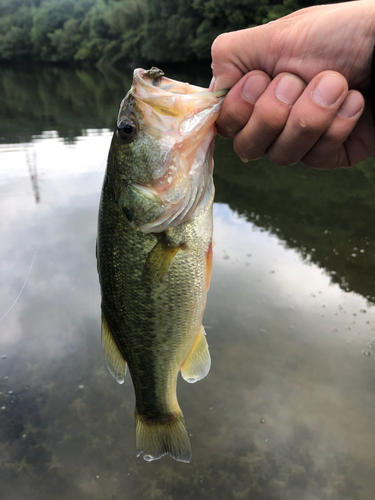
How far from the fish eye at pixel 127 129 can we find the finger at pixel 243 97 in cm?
40

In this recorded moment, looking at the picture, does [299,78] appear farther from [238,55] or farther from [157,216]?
[157,216]

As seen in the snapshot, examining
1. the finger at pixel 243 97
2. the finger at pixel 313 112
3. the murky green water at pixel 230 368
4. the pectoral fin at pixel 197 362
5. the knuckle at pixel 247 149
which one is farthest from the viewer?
the murky green water at pixel 230 368

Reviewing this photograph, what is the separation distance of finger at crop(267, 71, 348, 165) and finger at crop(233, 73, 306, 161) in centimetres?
3

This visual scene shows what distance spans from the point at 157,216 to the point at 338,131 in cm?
87

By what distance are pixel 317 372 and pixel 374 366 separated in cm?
60

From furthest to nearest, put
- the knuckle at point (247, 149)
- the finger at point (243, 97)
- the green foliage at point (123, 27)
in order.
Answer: the green foliage at point (123, 27) → the knuckle at point (247, 149) → the finger at point (243, 97)

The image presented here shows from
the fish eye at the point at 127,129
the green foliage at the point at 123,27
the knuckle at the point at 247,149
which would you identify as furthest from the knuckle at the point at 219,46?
the green foliage at the point at 123,27

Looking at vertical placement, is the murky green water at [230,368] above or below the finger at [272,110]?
below

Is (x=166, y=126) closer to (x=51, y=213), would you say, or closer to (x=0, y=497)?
(x=0, y=497)

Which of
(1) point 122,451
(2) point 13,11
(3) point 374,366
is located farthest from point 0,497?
(2) point 13,11

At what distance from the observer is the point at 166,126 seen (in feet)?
5.03

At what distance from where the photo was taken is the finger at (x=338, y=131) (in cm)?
153

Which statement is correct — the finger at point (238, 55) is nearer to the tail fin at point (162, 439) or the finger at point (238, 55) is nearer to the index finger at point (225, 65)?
the index finger at point (225, 65)

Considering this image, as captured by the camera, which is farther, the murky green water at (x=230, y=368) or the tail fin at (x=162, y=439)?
the murky green water at (x=230, y=368)
